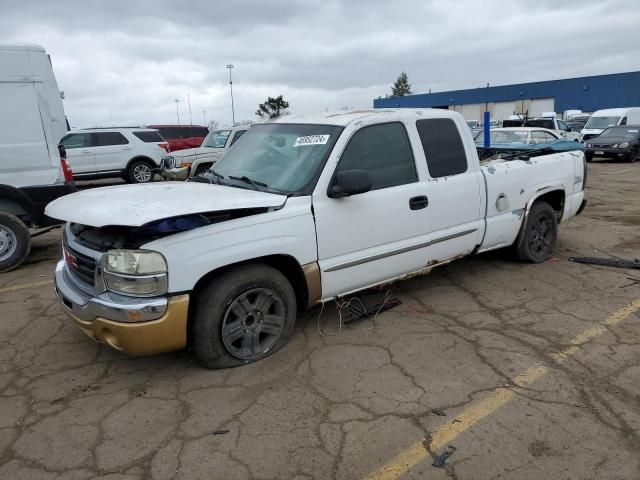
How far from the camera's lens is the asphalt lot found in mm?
2619

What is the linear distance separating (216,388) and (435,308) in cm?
220

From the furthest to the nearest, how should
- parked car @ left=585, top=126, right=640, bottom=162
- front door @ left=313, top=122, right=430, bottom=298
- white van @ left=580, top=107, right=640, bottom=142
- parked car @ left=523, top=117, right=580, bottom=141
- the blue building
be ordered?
the blue building → white van @ left=580, top=107, right=640, bottom=142 → parked car @ left=523, top=117, right=580, bottom=141 → parked car @ left=585, top=126, right=640, bottom=162 → front door @ left=313, top=122, right=430, bottom=298

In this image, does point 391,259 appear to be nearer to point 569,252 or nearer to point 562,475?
point 562,475

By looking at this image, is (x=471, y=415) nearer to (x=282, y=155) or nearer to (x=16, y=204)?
(x=282, y=155)

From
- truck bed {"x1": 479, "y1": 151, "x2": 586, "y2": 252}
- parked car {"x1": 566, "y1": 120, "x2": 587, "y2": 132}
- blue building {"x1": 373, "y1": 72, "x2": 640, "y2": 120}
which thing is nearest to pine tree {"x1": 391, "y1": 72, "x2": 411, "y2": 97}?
blue building {"x1": 373, "y1": 72, "x2": 640, "y2": 120}

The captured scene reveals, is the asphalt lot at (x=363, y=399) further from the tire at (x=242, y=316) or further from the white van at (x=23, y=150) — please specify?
the white van at (x=23, y=150)

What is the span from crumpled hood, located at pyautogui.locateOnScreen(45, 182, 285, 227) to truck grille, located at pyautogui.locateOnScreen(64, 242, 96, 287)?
0.29m

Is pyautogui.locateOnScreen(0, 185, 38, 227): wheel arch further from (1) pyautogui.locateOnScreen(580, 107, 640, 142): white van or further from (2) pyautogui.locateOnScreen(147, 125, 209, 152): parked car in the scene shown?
(1) pyautogui.locateOnScreen(580, 107, 640, 142): white van

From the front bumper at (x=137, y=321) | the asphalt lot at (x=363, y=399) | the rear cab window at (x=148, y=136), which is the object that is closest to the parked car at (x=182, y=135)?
the rear cab window at (x=148, y=136)

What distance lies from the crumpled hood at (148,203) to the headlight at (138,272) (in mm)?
226

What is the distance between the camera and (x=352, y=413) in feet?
9.93

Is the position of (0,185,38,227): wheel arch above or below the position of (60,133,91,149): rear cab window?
below

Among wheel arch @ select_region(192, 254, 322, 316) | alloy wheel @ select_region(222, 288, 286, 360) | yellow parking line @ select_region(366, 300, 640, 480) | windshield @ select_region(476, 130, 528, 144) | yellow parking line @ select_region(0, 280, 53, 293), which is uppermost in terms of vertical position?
windshield @ select_region(476, 130, 528, 144)

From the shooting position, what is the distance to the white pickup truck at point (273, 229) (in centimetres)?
314
